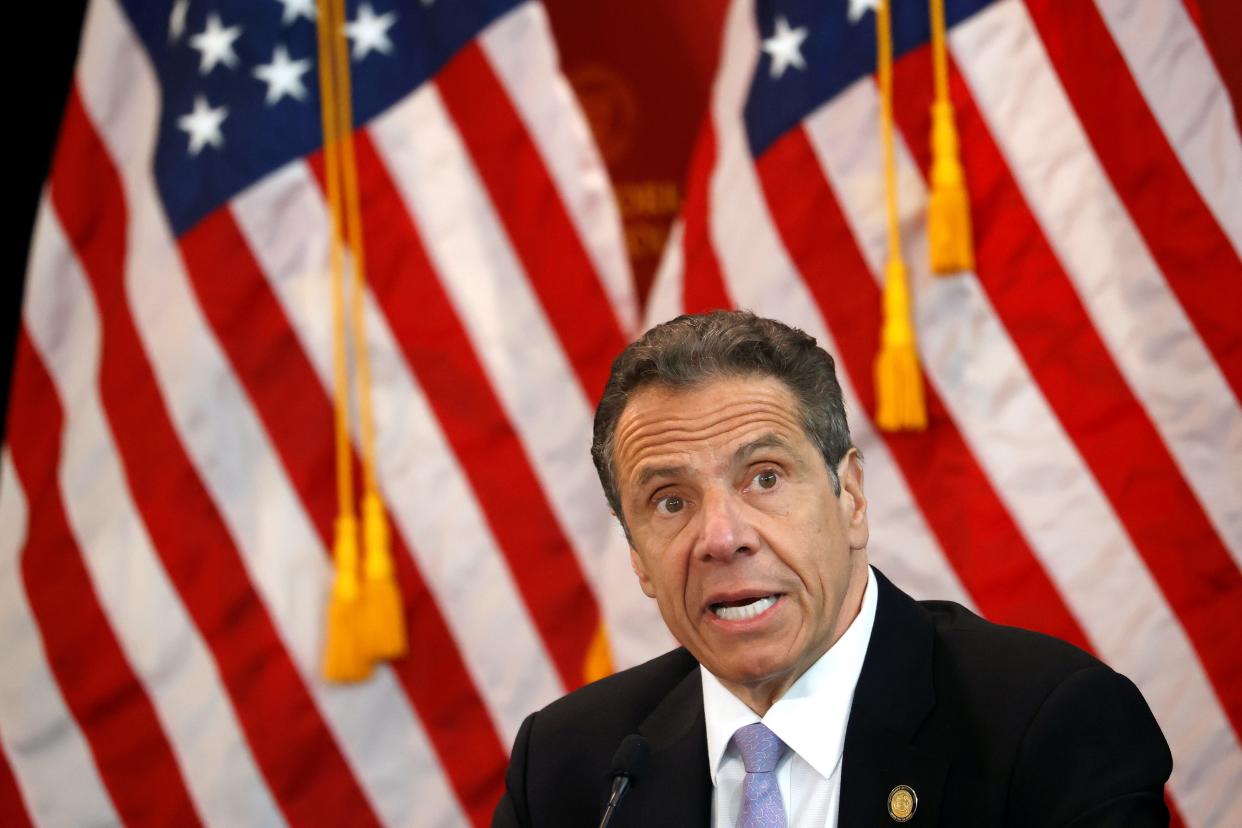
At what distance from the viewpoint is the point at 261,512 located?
2.76 meters

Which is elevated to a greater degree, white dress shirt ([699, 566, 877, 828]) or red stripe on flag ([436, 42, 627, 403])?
red stripe on flag ([436, 42, 627, 403])

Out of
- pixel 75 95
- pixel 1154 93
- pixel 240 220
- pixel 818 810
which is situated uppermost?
pixel 75 95

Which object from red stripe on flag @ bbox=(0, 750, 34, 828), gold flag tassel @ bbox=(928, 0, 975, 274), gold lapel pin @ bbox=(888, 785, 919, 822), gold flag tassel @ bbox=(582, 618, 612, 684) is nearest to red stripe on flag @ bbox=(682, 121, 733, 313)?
gold flag tassel @ bbox=(928, 0, 975, 274)

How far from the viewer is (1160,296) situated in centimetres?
231

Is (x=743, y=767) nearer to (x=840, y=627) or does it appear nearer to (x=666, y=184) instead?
(x=840, y=627)

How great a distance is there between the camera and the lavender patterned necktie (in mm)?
1565

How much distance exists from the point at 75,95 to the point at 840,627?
6.89 ft

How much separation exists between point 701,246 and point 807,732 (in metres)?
1.22

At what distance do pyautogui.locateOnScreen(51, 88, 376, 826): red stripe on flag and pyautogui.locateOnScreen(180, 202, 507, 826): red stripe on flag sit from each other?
17cm

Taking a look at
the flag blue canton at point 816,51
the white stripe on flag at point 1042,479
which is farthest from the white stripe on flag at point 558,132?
the white stripe on flag at point 1042,479

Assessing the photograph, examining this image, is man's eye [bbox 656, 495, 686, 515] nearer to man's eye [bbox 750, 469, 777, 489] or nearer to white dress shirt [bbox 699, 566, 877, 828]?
man's eye [bbox 750, 469, 777, 489]

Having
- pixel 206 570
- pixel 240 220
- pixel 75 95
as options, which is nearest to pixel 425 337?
pixel 240 220

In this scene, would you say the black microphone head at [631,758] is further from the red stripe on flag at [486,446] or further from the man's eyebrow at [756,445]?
the red stripe on flag at [486,446]

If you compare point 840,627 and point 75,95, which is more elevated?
point 75,95
